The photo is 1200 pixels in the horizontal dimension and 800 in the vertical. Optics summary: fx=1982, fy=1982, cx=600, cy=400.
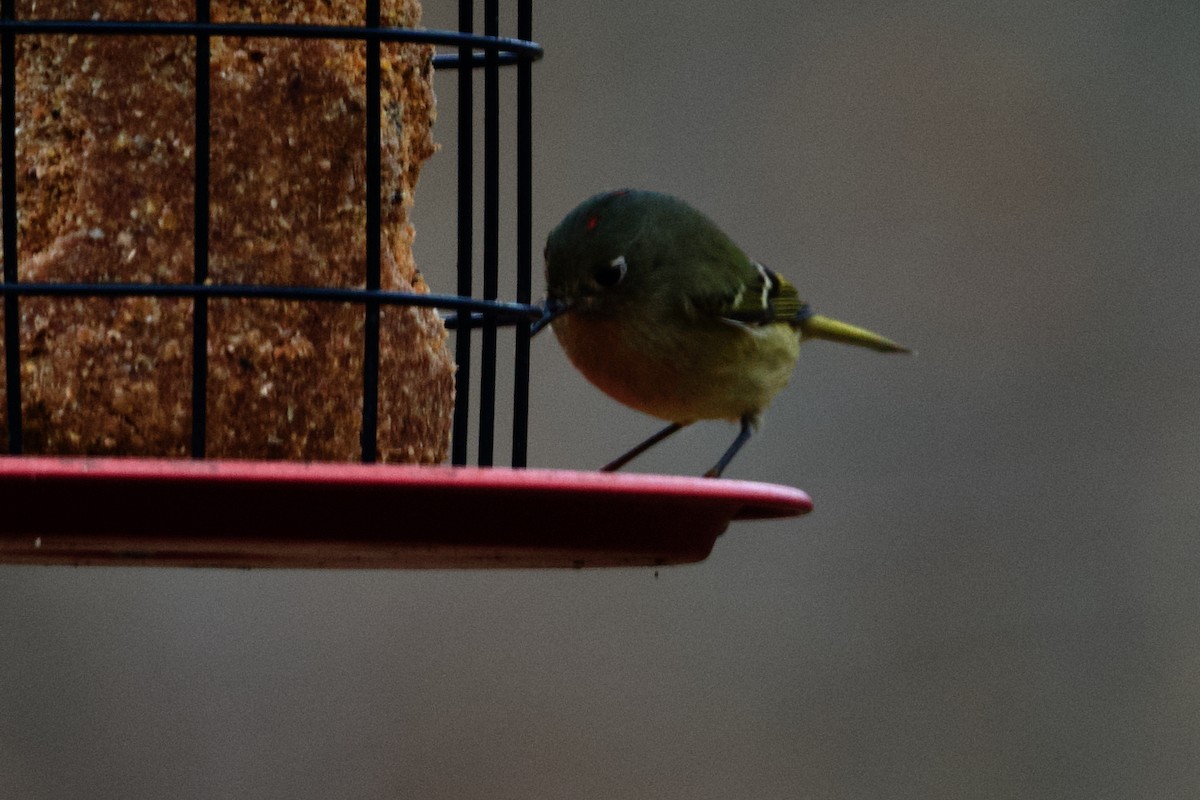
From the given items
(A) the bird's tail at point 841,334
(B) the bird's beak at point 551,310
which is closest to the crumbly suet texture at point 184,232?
(B) the bird's beak at point 551,310

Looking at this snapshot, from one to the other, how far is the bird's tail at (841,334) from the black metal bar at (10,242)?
12.3 ft

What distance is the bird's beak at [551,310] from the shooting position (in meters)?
5.06

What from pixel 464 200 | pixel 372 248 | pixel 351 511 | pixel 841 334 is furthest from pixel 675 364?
pixel 351 511

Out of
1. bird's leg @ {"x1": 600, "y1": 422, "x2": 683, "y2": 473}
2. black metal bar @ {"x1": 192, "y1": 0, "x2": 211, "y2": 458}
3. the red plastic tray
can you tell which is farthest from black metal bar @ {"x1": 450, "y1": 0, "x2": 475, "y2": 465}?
bird's leg @ {"x1": 600, "y1": 422, "x2": 683, "y2": 473}

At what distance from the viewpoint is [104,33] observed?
330 cm

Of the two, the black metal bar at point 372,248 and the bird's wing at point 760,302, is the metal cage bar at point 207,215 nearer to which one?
the black metal bar at point 372,248

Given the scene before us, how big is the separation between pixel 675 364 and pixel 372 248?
7.38 feet

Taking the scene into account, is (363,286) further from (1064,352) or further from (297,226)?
(1064,352)

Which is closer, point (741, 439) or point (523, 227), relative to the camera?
point (523, 227)

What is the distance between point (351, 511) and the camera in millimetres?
2998

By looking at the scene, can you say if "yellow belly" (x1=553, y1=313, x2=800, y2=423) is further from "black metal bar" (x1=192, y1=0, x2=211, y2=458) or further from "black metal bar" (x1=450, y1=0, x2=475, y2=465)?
"black metal bar" (x1=192, y1=0, x2=211, y2=458)

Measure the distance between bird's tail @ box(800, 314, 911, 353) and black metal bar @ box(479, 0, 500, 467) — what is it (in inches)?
114

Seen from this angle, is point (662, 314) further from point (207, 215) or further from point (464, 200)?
point (207, 215)

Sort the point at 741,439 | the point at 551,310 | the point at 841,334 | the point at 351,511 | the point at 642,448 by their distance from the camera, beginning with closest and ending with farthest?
the point at 351,511 < the point at 551,310 < the point at 741,439 < the point at 642,448 < the point at 841,334
